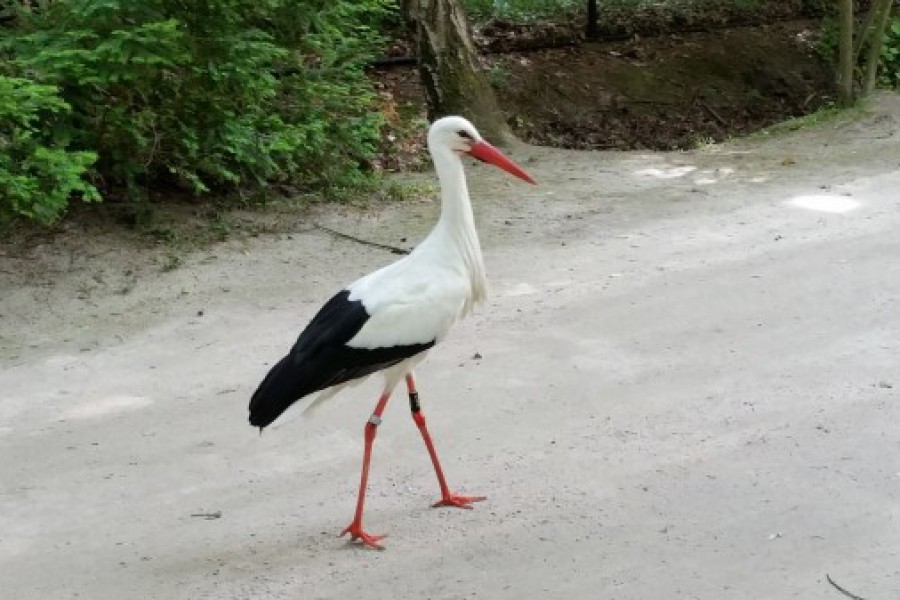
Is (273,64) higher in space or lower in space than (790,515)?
higher

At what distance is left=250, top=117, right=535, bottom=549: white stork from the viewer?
4.41 metres

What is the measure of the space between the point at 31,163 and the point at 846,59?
7373 mm

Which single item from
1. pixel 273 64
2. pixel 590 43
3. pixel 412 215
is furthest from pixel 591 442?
pixel 590 43

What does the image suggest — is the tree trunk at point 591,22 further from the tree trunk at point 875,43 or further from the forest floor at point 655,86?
the tree trunk at point 875,43

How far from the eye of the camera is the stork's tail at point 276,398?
172 inches

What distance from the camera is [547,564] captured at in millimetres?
4234

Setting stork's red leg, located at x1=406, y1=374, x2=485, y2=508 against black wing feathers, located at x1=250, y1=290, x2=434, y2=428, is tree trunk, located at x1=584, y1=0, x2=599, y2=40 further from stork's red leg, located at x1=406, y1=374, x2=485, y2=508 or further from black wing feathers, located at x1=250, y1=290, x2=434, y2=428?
black wing feathers, located at x1=250, y1=290, x2=434, y2=428

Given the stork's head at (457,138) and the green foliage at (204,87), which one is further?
the green foliage at (204,87)

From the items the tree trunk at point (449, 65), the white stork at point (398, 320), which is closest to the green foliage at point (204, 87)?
the tree trunk at point (449, 65)

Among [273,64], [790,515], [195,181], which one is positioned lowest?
[790,515]

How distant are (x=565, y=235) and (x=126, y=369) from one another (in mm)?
2975

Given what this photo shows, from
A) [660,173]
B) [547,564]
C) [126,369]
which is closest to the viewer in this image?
[547,564]

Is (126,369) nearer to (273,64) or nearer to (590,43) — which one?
(273,64)

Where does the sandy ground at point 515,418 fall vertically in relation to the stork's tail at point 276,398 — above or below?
below
